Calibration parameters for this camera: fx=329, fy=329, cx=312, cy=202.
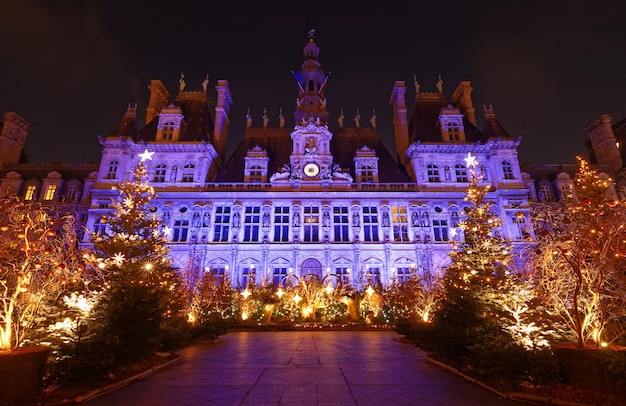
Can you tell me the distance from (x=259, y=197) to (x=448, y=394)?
87.2ft

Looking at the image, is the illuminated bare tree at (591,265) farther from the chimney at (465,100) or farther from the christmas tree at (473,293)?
the chimney at (465,100)

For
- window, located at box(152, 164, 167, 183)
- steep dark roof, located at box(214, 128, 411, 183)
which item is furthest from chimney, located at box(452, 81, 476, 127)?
window, located at box(152, 164, 167, 183)

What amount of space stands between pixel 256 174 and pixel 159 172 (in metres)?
9.55

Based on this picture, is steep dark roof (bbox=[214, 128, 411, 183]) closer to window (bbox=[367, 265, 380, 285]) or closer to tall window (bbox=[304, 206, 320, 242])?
tall window (bbox=[304, 206, 320, 242])

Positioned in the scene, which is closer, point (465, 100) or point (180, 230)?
point (180, 230)

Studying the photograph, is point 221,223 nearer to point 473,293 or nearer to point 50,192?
point 50,192

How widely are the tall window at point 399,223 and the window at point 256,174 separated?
44.1ft

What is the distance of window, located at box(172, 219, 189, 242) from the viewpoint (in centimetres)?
3029

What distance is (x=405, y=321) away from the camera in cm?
1389

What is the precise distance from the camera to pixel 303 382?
7402 millimetres

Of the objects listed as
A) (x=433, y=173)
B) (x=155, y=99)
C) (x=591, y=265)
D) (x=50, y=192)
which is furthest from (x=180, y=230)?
(x=591, y=265)

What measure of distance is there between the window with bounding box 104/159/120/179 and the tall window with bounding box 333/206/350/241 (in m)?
21.5

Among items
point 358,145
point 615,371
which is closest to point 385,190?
point 358,145

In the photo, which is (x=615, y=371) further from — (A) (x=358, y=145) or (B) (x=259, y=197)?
(A) (x=358, y=145)
